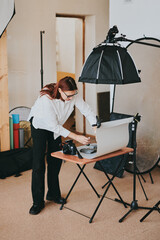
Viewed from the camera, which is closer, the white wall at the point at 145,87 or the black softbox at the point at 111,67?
the black softbox at the point at 111,67

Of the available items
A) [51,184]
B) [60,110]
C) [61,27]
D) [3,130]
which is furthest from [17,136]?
[61,27]

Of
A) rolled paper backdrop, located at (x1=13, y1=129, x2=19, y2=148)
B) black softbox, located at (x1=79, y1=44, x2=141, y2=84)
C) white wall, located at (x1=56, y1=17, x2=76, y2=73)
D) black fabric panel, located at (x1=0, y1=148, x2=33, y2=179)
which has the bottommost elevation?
black fabric panel, located at (x1=0, y1=148, x2=33, y2=179)

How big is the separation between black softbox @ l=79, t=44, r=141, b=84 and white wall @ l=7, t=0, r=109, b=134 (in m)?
2.94

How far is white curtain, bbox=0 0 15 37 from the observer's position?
4.43 meters

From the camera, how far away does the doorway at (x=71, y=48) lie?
668 centimetres

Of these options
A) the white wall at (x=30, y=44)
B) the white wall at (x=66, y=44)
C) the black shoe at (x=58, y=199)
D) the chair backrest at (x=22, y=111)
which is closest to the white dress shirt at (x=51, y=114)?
the black shoe at (x=58, y=199)

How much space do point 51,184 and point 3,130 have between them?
59.3 inches

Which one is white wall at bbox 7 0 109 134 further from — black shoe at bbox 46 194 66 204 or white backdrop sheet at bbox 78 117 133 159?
white backdrop sheet at bbox 78 117 133 159

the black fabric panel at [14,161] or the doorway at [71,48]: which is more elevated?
the doorway at [71,48]

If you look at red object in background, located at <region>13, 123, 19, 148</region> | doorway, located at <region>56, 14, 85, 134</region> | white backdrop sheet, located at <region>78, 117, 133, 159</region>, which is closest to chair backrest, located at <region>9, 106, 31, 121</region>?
red object in background, located at <region>13, 123, 19, 148</region>

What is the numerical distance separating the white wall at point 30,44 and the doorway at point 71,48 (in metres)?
0.30

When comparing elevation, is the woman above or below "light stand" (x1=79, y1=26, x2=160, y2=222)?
below

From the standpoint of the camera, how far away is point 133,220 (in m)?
3.29

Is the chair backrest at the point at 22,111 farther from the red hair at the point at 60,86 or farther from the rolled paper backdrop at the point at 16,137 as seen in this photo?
the red hair at the point at 60,86
